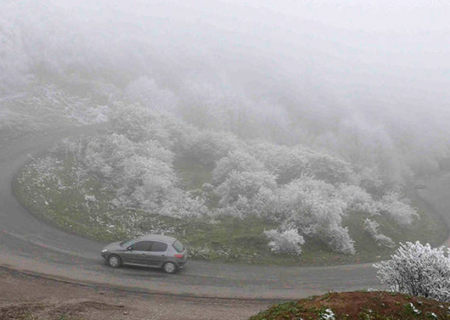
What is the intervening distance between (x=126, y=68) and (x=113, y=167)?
39548mm

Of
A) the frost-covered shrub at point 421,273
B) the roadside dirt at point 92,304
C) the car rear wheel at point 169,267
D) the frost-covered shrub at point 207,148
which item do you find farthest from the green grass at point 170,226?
the frost-covered shrub at point 207,148

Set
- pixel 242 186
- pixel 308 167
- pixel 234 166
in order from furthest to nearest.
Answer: pixel 308 167
pixel 234 166
pixel 242 186

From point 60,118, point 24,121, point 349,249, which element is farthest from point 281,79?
point 349,249

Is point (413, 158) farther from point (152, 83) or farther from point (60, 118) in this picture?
point (60, 118)

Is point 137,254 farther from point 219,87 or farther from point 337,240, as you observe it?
point 219,87

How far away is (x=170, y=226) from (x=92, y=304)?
987 cm

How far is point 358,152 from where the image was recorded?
162 feet

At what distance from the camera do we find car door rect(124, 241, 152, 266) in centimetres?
1722

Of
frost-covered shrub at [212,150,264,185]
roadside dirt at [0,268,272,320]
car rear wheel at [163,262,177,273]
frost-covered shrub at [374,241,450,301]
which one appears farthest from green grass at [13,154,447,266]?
frost-covered shrub at [374,241,450,301]

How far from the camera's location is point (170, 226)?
22891 millimetres

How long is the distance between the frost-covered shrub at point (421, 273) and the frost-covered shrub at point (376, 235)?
1436 cm

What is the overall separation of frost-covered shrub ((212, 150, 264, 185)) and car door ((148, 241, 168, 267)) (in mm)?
15760

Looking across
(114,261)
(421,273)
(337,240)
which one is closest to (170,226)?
(114,261)

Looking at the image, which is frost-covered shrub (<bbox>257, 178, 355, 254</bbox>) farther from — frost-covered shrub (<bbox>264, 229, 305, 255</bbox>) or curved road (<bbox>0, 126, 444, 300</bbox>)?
curved road (<bbox>0, 126, 444, 300</bbox>)
